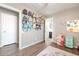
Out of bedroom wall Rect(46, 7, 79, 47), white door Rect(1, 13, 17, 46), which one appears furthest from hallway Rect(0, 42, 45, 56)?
bedroom wall Rect(46, 7, 79, 47)

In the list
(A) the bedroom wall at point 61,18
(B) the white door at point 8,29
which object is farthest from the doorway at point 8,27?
(A) the bedroom wall at point 61,18

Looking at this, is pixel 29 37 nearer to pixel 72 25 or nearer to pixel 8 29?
pixel 8 29

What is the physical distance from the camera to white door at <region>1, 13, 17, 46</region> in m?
3.78

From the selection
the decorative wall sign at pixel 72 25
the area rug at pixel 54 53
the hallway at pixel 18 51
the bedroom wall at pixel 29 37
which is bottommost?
the hallway at pixel 18 51

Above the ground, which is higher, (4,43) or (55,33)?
(55,33)

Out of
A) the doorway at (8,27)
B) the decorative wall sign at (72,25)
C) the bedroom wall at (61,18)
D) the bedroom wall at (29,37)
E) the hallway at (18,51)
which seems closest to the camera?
the decorative wall sign at (72,25)

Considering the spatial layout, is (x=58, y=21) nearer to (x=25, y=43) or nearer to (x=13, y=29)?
(x=25, y=43)

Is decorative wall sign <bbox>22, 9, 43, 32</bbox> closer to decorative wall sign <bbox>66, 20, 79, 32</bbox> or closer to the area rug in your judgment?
the area rug

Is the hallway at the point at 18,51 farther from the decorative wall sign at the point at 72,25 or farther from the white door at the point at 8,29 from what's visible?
the decorative wall sign at the point at 72,25

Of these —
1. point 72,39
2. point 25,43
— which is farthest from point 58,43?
point 25,43

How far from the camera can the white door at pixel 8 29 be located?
378 centimetres

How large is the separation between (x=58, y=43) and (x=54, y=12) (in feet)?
3.41

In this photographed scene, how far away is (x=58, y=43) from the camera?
2.90m

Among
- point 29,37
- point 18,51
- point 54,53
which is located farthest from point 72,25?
point 29,37
